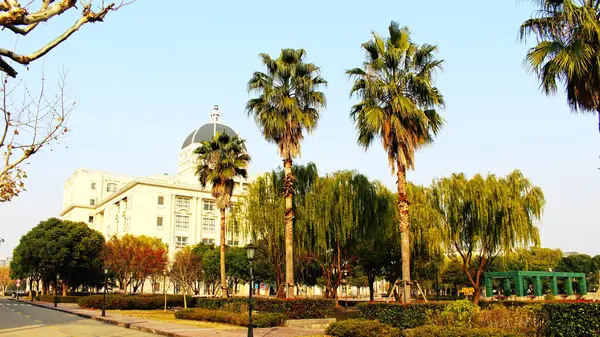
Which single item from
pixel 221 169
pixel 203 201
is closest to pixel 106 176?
pixel 203 201

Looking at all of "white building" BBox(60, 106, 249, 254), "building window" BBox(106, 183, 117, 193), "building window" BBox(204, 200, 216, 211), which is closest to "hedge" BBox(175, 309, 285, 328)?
"white building" BBox(60, 106, 249, 254)

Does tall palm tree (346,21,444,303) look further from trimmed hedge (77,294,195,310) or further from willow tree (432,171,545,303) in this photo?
trimmed hedge (77,294,195,310)

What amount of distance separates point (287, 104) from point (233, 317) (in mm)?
10651

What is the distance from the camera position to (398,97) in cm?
2038

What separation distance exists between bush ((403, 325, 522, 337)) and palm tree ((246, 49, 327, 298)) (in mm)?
11029

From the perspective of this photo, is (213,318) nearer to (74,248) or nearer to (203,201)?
(74,248)

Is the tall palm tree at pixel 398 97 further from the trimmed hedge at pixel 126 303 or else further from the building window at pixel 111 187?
the building window at pixel 111 187

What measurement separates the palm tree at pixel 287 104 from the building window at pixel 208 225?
211 ft

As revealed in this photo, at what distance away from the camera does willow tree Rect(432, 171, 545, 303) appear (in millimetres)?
30734

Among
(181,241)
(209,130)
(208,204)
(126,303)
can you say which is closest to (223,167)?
(126,303)

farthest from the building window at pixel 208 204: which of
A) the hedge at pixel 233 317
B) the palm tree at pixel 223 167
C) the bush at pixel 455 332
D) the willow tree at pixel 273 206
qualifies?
the bush at pixel 455 332

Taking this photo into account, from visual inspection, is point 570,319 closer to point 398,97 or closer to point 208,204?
point 398,97

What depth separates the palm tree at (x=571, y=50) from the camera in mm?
13906

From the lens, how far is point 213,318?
25.5 metres
